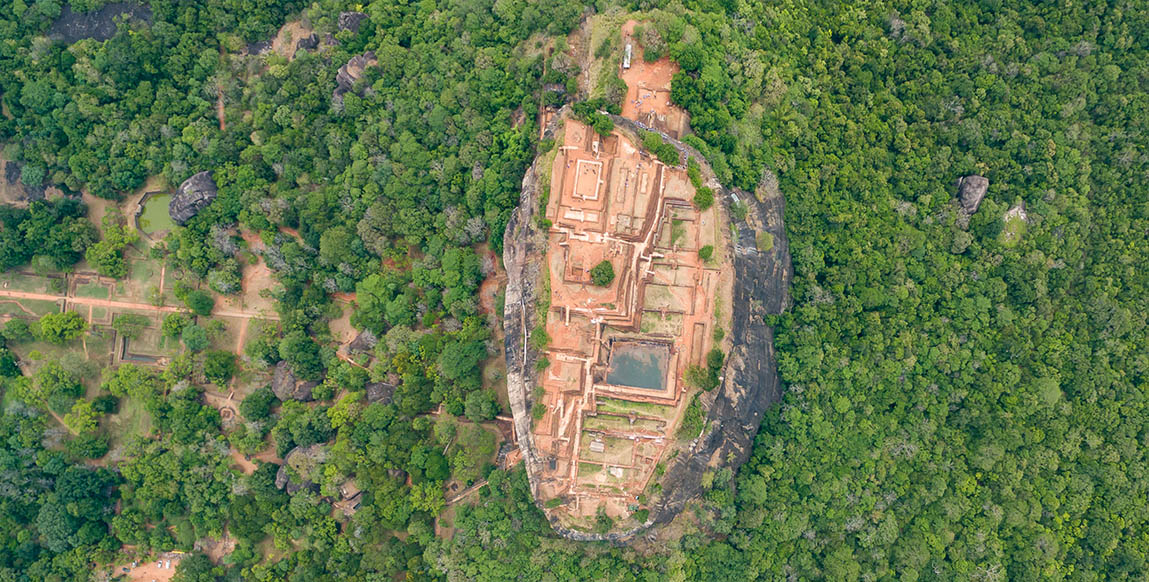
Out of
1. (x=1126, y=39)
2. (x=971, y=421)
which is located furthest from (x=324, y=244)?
(x=1126, y=39)

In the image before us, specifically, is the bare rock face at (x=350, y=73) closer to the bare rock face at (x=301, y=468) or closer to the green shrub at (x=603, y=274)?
the green shrub at (x=603, y=274)

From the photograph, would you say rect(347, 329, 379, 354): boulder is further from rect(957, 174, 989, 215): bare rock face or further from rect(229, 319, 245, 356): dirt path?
rect(957, 174, 989, 215): bare rock face

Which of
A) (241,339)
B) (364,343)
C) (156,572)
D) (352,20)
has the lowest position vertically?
(156,572)

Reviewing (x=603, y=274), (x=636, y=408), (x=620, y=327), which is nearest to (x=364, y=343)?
(x=620, y=327)

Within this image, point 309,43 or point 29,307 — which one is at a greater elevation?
point 309,43

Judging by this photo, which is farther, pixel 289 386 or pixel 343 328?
pixel 343 328

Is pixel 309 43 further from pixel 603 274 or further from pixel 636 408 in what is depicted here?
pixel 636 408

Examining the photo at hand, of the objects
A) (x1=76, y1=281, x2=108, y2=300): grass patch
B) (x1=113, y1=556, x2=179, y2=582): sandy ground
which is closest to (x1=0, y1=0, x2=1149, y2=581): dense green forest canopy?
(x1=113, y1=556, x2=179, y2=582): sandy ground
